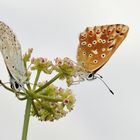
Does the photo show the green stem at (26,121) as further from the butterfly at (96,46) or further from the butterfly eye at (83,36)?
the butterfly eye at (83,36)

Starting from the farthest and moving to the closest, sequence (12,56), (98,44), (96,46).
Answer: (96,46)
(98,44)
(12,56)

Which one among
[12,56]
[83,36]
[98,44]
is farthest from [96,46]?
[12,56]

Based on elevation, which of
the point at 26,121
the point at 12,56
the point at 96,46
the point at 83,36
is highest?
the point at 12,56

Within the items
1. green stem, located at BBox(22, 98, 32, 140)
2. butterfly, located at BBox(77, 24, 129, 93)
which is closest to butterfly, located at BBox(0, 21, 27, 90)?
green stem, located at BBox(22, 98, 32, 140)

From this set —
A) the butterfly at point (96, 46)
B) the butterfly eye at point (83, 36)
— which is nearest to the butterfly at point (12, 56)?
the butterfly at point (96, 46)

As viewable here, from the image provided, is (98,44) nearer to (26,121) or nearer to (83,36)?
(83,36)

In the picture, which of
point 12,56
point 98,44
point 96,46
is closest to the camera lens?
point 12,56
